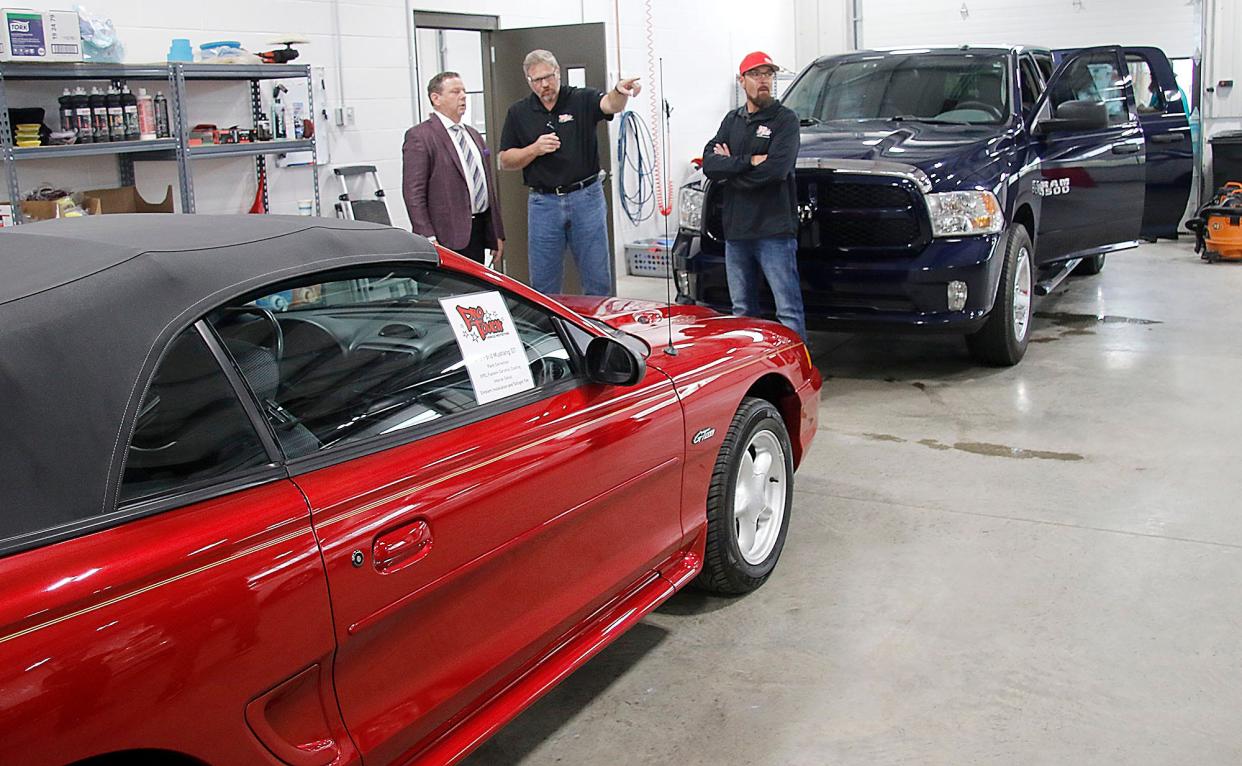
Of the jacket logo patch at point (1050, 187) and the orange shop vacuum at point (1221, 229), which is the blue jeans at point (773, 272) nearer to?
the jacket logo patch at point (1050, 187)

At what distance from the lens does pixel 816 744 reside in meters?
2.98

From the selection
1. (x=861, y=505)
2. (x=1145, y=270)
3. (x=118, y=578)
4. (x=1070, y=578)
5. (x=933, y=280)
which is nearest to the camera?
(x=118, y=578)

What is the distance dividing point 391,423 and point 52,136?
4.34m

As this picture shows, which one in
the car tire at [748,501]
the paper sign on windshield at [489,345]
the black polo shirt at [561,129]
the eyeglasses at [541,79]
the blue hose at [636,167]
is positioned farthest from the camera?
the blue hose at [636,167]

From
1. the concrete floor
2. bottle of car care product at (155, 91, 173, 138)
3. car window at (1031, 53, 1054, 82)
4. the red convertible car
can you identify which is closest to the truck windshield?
car window at (1031, 53, 1054, 82)

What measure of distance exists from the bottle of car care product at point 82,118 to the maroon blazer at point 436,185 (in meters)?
1.60

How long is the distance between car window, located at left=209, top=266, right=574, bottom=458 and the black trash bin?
36.3 ft

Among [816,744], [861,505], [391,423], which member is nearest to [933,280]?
[861,505]

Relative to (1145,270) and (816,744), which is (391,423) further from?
(1145,270)

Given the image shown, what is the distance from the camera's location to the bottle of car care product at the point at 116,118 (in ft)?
20.0

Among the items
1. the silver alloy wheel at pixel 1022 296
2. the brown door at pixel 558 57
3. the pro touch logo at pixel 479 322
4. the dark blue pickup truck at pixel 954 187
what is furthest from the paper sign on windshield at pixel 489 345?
the brown door at pixel 558 57

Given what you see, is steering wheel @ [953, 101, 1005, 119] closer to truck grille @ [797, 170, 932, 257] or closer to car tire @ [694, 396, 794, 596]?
truck grille @ [797, 170, 932, 257]

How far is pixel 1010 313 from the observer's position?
6.71 metres

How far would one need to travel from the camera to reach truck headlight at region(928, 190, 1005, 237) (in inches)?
246
